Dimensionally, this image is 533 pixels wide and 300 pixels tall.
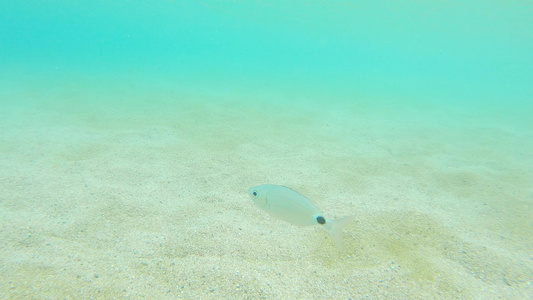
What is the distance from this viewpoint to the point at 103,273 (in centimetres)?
247

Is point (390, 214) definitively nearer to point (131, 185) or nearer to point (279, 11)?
point (131, 185)

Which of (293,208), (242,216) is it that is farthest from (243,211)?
(293,208)

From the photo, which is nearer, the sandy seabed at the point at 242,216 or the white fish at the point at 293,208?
the white fish at the point at 293,208

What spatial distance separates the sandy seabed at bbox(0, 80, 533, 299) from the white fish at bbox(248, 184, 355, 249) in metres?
0.85

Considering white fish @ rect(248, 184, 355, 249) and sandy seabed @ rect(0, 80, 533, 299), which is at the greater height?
white fish @ rect(248, 184, 355, 249)

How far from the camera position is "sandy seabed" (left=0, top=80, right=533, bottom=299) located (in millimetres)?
2539

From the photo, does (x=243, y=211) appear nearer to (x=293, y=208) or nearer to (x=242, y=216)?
(x=242, y=216)

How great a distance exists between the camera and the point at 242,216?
3689 millimetres

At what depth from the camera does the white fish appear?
2.03 meters

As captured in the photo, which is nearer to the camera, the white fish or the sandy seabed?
the white fish

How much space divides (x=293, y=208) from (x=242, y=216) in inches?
70.2

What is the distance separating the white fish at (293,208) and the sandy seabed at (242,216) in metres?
0.85

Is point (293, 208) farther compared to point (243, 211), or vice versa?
point (243, 211)

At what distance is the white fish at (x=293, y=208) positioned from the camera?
2.03m
